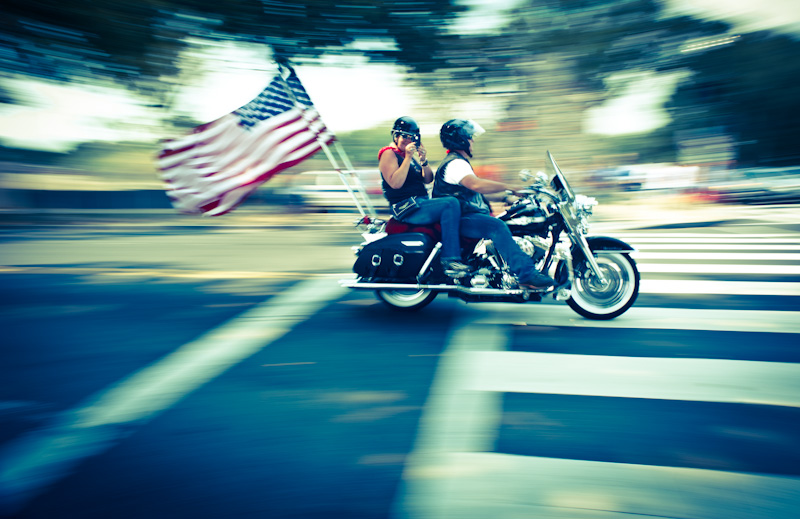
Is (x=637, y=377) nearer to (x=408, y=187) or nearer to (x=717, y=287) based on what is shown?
(x=408, y=187)

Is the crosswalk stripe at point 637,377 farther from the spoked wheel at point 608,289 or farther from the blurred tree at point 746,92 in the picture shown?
the blurred tree at point 746,92

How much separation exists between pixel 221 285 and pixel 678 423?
5695 millimetres

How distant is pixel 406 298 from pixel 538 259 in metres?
1.33

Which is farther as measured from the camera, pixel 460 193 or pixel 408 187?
pixel 408 187

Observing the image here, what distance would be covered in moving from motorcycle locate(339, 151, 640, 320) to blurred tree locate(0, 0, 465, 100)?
240 centimetres

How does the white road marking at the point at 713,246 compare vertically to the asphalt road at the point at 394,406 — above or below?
above

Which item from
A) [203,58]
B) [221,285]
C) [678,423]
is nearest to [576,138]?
[203,58]

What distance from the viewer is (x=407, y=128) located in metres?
5.55

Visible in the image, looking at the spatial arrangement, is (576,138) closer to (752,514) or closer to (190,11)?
(190,11)

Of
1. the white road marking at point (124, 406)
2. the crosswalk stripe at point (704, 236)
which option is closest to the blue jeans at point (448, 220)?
the white road marking at point (124, 406)

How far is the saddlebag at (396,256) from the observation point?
5.66 m

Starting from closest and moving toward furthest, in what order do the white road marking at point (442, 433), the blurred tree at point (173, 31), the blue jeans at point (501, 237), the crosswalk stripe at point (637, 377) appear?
the white road marking at point (442, 433) → the crosswalk stripe at point (637, 377) → the blue jeans at point (501, 237) → the blurred tree at point (173, 31)

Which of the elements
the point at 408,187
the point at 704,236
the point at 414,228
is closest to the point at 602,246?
the point at 414,228

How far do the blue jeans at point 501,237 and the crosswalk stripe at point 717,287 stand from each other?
2270mm
